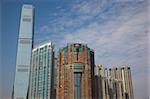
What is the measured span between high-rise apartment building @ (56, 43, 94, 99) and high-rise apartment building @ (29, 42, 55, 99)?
1167 millimetres

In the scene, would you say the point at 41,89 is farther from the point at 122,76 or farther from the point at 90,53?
the point at 122,76

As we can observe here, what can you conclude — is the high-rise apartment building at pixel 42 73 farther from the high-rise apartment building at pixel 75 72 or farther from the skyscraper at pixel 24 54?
the high-rise apartment building at pixel 75 72

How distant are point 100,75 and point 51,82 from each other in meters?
3.02

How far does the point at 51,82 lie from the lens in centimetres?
1141

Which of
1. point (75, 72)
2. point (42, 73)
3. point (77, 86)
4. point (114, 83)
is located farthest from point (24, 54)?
point (114, 83)

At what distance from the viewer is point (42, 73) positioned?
1173 centimetres

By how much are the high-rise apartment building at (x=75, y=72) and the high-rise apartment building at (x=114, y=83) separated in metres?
1.48

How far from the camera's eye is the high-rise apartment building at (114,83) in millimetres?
12192

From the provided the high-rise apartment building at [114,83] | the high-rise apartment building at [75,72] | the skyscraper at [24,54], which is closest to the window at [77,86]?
the high-rise apartment building at [75,72]

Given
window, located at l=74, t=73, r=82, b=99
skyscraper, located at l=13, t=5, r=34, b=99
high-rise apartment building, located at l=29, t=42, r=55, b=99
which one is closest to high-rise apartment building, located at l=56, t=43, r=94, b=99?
window, located at l=74, t=73, r=82, b=99

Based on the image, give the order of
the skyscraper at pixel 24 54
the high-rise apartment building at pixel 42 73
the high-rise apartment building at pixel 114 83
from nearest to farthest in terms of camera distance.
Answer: the skyscraper at pixel 24 54 → the high-rise apartment building at pixel 42 73 → the high-rise apartment building at pixel 114 83

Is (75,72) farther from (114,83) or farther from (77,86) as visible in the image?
(114,83)

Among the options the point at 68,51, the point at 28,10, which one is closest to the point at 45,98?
the point at 68,51

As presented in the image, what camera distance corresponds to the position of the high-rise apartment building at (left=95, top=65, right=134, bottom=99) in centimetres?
1219
